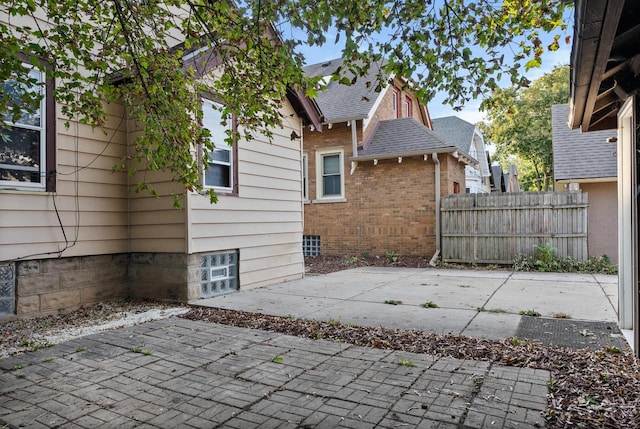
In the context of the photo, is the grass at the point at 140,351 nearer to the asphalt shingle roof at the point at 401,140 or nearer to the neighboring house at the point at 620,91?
the neighboring house at the point at 620,91

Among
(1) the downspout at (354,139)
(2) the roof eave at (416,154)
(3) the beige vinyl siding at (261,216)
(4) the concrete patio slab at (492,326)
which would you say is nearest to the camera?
(4) the concrete patio slab at (492,326)

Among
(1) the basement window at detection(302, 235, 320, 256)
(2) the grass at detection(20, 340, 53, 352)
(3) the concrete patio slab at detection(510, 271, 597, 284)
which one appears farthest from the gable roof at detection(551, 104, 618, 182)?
(2) the grass at detection(20, 340, 53, 352)

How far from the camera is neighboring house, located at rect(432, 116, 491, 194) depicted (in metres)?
22.1

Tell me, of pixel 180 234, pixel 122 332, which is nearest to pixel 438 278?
pixel 180 234

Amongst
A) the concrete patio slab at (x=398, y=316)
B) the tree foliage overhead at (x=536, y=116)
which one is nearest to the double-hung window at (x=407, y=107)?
the tree foliage overhead at (x=536, y=116)

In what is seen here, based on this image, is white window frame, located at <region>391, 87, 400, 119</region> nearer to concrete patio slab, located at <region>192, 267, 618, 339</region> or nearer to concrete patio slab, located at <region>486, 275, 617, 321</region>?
concrete patio slab, located at <region>192, 267, 618, 339</region>

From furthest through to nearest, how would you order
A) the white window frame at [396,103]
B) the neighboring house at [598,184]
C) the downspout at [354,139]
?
the white window frame at [396,103] < the downspout at [354,139] < the neighboring house at [598,184]

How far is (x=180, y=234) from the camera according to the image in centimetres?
626

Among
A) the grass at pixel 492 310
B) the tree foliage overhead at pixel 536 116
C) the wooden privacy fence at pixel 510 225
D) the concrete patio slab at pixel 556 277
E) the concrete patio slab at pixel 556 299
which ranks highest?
the tree foliage overhead at pixel 536 116

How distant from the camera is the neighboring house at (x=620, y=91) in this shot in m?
2.13

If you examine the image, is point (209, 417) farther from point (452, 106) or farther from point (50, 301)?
point (50, 301)

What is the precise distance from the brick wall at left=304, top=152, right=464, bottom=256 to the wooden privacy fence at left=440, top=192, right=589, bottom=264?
70 cm

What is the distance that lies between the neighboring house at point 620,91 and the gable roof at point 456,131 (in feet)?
58.1

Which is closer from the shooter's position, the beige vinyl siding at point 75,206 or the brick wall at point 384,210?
the beige vinyl siding at point 75,206
